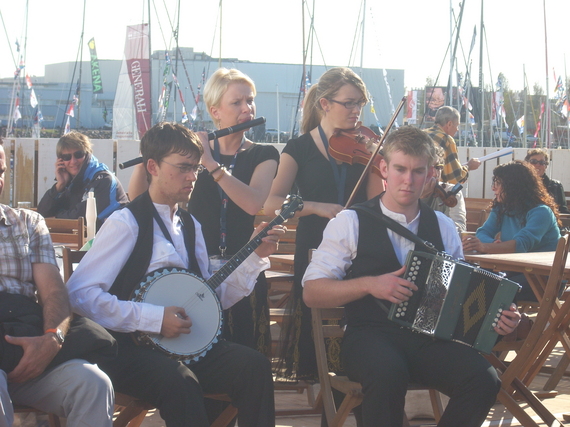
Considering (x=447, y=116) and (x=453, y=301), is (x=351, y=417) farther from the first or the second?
(x=447, y=116)

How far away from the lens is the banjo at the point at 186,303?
2795mm

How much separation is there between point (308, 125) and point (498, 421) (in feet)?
6.77

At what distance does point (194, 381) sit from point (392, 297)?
2.81 ft

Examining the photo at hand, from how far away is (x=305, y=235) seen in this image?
143 inches

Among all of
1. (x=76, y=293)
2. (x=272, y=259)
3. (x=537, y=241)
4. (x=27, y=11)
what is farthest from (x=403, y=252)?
(x=27, y=11)

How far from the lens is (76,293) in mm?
2830

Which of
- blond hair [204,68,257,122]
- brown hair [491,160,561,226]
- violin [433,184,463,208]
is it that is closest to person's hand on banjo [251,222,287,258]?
blond hair [204,68,257,122]

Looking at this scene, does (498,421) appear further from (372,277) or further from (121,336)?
(121,336)

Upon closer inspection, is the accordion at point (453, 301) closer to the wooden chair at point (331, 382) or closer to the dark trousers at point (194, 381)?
the wooden chair at point (331, 382)

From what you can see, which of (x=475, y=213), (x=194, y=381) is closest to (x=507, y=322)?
(x=194, y=381)

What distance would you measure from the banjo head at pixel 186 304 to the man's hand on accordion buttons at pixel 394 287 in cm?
69

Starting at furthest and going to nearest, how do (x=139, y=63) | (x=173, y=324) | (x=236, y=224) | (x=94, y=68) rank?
(x=94, y=68)
(x=139, y=63)
(x=236, y=224)
(x=173, y=324)

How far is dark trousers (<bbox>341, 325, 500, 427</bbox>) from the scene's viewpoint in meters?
A: 2.79

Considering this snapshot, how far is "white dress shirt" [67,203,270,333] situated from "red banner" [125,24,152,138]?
17217 mm
